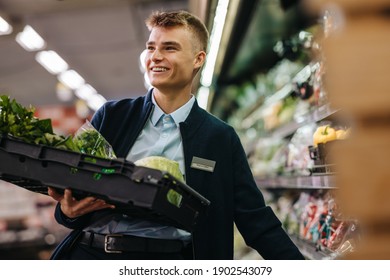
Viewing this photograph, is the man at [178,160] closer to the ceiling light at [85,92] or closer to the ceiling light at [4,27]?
the ceiling light at [4,27]

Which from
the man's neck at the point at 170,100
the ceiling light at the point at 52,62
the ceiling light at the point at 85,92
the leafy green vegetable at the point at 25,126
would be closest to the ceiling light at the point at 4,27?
the ceiling light at the point at 52,62

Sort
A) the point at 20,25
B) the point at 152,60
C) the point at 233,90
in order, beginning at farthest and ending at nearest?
the point at 233,90 → the point at 20,25 → the point at 152,60

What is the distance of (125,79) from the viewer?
9.62 metres

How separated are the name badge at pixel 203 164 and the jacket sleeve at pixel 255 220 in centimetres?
12

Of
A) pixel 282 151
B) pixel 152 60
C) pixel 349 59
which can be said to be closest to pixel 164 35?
pixel 152 60

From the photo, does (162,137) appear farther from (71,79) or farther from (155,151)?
(71,79)

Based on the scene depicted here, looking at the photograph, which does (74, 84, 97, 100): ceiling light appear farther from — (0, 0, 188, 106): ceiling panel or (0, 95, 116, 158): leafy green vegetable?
(0, 95, 116, 158): leafy green vegetable

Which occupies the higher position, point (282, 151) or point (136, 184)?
point (282, 151)

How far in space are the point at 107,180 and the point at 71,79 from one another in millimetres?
7828

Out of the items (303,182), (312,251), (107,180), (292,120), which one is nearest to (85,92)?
(292,120)

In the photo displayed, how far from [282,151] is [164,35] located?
7.25 feet

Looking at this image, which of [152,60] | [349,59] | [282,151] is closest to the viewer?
[349,59]
